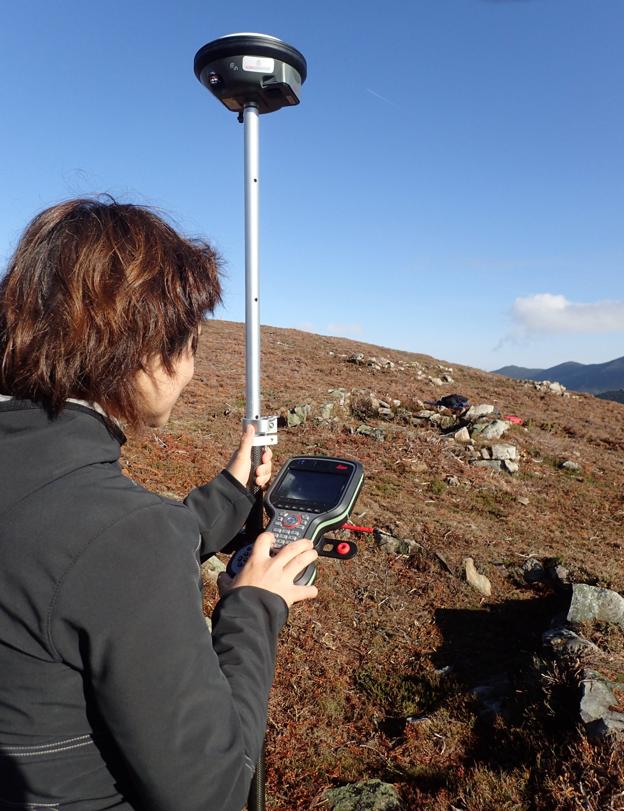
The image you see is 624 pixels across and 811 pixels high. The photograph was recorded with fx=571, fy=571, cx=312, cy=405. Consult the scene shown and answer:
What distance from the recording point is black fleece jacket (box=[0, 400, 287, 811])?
108 centimetres

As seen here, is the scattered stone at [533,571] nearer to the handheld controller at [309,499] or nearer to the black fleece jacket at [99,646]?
the handheld controller at [309,499]

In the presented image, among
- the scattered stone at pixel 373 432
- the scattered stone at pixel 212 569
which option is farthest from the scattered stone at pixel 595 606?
the scattered stone at pixel 373 432

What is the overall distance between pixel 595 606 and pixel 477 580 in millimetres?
1860

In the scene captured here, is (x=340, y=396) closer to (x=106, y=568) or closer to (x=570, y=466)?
(x=570, y=466)

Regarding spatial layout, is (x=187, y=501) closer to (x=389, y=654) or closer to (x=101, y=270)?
(x=101, y=270)

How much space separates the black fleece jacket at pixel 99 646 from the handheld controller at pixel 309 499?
0.66m

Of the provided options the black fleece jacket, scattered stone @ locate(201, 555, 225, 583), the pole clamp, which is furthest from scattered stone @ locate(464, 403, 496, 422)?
the black fleece jacket

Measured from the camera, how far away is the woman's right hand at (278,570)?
1.55 meters

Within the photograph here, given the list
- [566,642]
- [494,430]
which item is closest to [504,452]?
[494,430]

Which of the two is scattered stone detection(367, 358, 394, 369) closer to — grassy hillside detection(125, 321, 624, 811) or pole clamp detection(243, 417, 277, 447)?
grassy hillside detection(125, 321, 624, 811)

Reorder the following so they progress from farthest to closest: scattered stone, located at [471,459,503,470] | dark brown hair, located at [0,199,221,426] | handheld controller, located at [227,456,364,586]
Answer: scattered stone, located at [471,459,503,470]
handheld controller, located at [227,456,364,586]
dark brown hair, located at [0,199,221,426]

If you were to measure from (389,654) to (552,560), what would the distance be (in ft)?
11.9

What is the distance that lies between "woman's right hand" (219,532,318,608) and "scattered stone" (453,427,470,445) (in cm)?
1383

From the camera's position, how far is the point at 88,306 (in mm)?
1332
